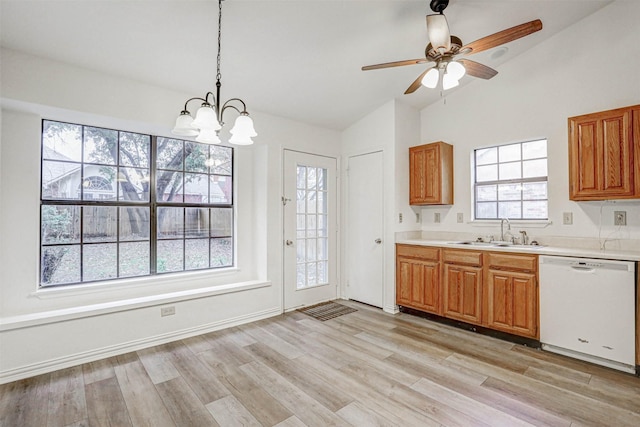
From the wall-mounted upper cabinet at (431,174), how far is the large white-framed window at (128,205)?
2.49 metres

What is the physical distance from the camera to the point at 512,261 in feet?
10.2

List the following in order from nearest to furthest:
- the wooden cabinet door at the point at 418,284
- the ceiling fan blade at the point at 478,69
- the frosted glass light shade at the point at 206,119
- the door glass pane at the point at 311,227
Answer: the frosted glass light shade at the point at 206,119, the ceiling fan blade at the point at 478,69, the wooden cabinet door at the point at 418,284, the door glass pane at the point at 311,227

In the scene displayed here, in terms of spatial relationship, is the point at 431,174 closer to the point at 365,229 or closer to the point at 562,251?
the point at 365,229

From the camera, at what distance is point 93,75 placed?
277 cm

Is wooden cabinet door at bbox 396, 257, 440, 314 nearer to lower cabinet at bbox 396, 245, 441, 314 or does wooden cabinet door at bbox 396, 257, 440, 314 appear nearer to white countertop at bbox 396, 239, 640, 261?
lower cabinet at bbox 396, 245, 441, 314

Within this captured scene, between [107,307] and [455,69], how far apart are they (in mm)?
3529

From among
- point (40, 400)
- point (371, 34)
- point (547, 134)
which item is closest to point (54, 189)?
point (40, 400)

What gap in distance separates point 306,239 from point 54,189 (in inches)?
111

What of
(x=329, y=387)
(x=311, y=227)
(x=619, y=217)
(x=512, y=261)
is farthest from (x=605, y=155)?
(x=311, y=227)

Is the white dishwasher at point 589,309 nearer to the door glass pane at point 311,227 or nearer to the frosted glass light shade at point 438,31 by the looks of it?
Result: the frosted glass light shade at point 438,31

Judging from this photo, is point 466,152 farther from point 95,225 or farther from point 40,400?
point 40,400

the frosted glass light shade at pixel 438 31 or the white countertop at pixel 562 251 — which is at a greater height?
the frosted glass light shade at pixel 438 31

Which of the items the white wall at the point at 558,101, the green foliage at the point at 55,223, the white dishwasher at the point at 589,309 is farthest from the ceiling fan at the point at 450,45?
the green foliage at the point at 55,223

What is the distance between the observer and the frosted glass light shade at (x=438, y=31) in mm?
2102
